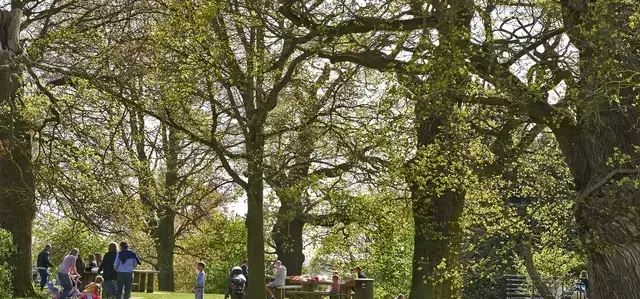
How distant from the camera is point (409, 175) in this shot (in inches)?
746

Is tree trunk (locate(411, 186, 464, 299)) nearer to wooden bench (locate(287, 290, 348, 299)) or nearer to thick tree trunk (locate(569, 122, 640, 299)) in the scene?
wooden bench (locate(287, 290, 348, 299))

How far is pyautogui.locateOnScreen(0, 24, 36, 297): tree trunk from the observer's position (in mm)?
22672

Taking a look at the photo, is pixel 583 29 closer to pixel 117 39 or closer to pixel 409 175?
pixel 409 175

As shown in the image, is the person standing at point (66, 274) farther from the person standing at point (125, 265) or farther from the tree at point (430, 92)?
the tree at point (430, 92)

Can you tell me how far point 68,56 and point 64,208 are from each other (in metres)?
3.97

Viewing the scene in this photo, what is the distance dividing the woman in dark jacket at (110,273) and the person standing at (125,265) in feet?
1.30

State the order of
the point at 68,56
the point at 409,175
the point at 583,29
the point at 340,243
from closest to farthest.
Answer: the point at 583,29 < the point at 409,175 < the point at 68,56 < the point at 340,243

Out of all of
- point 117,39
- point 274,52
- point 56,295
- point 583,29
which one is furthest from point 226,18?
point 583,29

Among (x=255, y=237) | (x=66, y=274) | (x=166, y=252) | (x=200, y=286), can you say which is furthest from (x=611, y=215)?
(x=166, y=252)

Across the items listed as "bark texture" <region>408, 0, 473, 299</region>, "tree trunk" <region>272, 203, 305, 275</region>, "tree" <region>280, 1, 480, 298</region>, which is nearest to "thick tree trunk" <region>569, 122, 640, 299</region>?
"tree" <region>280, 1, 480, 298</region>

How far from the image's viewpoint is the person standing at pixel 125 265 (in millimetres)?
21875

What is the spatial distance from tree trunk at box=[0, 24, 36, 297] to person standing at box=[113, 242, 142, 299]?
2.66 metres

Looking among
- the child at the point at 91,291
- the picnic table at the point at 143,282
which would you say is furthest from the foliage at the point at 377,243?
the child at the point at 91,291

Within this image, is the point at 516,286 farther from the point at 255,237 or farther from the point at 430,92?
the point at 430,92
